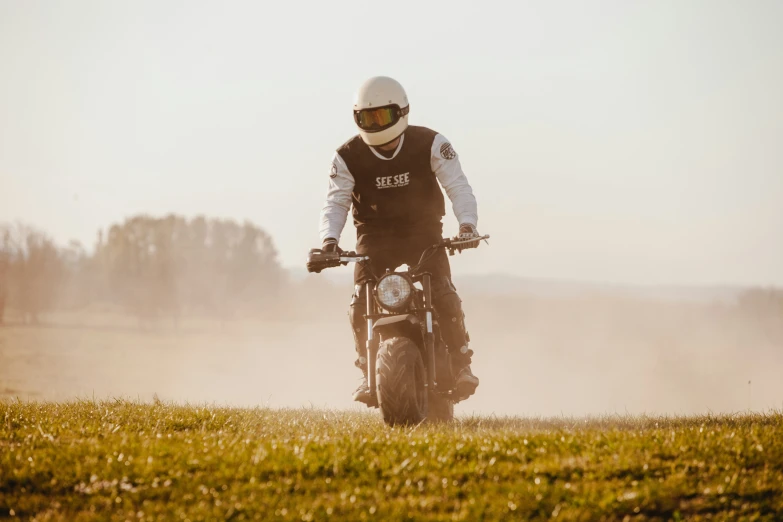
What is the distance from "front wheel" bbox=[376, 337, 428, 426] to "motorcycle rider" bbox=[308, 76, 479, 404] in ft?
3.55

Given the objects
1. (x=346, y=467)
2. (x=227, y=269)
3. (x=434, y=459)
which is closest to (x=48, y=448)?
(x=346, y=467)

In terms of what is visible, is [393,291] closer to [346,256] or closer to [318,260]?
[346,256]

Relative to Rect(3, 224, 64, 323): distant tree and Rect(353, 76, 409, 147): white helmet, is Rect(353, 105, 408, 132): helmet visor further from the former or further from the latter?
Rect(3, 224, 64, 323): distant tree

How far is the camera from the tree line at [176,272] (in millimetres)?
109438

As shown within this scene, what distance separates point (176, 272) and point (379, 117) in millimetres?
108055

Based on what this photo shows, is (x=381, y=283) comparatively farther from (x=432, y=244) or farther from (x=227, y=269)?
(x=227, y=269)

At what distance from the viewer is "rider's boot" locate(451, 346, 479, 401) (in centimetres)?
1074

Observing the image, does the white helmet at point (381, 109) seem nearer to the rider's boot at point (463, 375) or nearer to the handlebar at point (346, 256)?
the handlebar at point (346, 256)

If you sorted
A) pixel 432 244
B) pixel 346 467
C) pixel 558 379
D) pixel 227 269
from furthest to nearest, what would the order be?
pixel 227 269
pixel 558 379
pixel 432 244
pixel 346 467

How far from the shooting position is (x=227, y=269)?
115 meters

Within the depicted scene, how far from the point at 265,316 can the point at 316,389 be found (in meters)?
25.0

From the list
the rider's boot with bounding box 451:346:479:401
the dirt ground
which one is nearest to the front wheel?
the rider's boot with bounding box 451:346:479:401

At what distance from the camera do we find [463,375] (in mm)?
Result: 10836

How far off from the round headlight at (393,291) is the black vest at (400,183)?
1255mm
